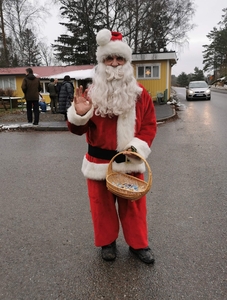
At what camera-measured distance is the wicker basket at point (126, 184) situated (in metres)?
2.18

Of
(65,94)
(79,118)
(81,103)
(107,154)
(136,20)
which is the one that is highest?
(136,20)

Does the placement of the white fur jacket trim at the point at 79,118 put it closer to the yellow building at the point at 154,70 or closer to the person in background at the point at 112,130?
the person in background at the point at 112,130

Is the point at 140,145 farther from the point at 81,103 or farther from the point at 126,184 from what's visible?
the point at 81,103

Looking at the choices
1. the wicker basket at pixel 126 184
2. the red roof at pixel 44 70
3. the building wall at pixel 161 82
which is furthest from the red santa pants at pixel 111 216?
the red roof at pixel 44 70

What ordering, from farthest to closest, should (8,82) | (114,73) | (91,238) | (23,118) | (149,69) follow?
1. (8,82)
2. (149,69)
3. (23,118)
4. (91,238)
5. (114,73)

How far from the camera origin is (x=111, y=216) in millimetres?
2555

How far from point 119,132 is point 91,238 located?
4.22 feet

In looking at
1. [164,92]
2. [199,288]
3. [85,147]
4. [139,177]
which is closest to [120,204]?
[139,177]

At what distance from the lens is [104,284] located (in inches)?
89.4

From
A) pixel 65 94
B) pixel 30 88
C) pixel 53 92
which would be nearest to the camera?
pixel 30 88

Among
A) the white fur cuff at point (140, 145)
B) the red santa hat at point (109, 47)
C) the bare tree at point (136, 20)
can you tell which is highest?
the bare tree at point (136, 20)

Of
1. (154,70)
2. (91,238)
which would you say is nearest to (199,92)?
(154,70)

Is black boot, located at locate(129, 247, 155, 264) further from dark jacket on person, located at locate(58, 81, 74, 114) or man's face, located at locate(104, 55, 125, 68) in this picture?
dark jacket on person, located at locate(58, 81, 74, 114)

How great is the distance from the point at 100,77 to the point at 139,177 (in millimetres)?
995
